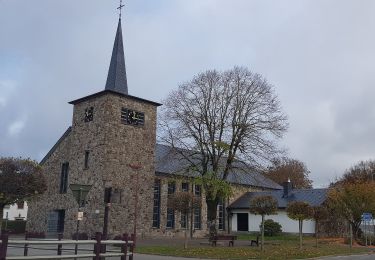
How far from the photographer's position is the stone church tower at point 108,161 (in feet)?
124

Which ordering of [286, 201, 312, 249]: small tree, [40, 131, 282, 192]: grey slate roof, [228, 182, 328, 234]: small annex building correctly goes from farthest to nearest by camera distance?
1. [228, 182, 328, 234]: small annex building
2. [40, 131, 282, 192]: grey slate roof
3. [286, 201, 312, 249]: small tree

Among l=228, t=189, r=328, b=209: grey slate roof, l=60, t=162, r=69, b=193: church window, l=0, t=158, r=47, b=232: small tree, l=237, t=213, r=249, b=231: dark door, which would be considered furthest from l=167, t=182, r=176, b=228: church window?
l=0, t=158, r=47, b=232: small tree

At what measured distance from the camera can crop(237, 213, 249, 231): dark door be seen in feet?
171

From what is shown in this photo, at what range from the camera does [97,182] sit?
37969mm

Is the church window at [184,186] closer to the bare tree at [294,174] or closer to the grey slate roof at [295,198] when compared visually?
the grey slate roof at [295,198]

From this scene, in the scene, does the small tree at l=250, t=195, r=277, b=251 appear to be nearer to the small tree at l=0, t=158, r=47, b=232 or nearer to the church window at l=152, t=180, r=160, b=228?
the small tree at l=0, t=158, r=47, b=232

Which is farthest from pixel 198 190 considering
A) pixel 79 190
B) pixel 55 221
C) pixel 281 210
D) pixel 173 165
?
pixel 79 190

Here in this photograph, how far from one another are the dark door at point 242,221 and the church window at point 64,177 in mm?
19878

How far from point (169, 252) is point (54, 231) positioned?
66.4ft

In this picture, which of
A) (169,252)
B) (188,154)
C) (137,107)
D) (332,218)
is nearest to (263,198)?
(169,252)

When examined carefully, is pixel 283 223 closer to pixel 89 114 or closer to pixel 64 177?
pixel 64 177

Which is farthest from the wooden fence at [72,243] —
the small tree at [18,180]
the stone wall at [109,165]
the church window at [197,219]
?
the church window at [197,219]

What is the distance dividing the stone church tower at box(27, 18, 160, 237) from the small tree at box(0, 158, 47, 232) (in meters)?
12.3

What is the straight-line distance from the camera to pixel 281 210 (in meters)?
48.8
